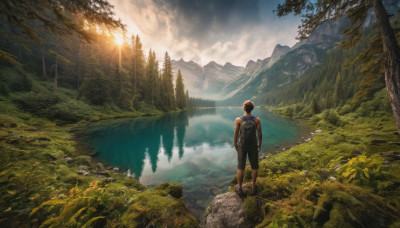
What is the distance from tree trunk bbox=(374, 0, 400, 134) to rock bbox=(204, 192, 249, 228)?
6.83 metres

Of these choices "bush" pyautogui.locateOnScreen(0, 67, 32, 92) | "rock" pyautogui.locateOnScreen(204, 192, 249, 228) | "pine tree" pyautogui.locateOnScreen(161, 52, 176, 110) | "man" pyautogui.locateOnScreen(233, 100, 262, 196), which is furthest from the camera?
"pine tree" pyautogui.locateOnScreen(161, 52, 176, 110)

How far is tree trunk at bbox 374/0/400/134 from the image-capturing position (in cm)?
498

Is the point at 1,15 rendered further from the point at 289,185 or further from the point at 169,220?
the point at 289,185

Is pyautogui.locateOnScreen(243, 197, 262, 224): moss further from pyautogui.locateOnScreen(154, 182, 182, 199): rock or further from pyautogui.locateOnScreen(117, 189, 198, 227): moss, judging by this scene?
pyautogui.locateOnScreen(154, 182, 182, 199): rock

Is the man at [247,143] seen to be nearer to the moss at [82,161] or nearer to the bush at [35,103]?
the moss at [82,161]

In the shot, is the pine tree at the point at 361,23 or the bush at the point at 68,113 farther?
the bush at the point at 68,113

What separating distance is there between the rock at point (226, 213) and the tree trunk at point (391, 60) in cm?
683

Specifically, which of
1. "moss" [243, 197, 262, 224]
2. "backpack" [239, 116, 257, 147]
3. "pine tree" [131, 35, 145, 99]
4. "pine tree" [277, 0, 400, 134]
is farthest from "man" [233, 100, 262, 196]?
"pine tree" [131, 35, 145, 99]

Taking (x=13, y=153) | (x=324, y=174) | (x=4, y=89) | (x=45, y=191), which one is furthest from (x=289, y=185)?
(x=4, y=89)

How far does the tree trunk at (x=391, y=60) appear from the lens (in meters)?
4.98

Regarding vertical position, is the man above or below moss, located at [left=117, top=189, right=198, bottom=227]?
above

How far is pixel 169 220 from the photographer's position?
9.77 ft

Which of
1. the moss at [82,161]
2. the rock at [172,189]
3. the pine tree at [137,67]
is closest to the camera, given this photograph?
the rock at [172,189]

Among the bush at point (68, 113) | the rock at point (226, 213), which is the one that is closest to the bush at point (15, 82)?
the bush at point (68, 113)
